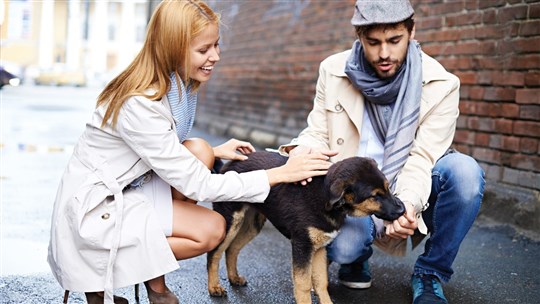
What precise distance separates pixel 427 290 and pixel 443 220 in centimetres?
40

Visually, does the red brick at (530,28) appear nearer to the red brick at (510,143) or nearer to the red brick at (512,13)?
the red brick at (512,13)

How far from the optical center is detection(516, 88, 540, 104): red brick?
585 centimetres

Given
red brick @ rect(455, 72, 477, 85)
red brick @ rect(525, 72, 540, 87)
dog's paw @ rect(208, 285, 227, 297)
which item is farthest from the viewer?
red brick @ rect(455, 72, 477, 85)

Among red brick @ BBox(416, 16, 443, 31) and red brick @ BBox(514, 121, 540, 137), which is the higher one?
red brick @ BBox(416, 16, 443, 31)

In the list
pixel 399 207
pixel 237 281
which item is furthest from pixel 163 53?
pixel 237 281

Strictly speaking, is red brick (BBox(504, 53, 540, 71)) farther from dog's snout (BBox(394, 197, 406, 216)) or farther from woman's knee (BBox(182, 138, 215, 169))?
woman's knee (BBox(182, 138, 215, 169))

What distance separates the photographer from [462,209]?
395 centimetres

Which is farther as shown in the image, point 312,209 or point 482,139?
point 482,139

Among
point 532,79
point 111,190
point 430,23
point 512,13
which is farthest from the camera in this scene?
point 430,23

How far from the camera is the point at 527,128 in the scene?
5984 millimetres

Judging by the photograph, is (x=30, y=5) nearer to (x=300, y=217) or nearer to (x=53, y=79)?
(x=53, y=79)

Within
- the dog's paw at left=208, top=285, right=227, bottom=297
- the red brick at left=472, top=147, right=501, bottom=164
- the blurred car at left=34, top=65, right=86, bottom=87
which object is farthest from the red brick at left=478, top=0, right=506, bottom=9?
the blurred car at left=34, top=65, right=86, bottom=87

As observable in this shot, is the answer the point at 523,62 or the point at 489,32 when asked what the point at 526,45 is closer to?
the point at 523,62

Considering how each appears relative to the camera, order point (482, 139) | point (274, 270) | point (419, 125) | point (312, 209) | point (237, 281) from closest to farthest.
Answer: point (312, 209), point (419, 125), point (237, 281), point (274, 270), point (482, 139)
